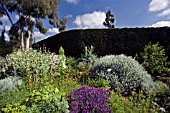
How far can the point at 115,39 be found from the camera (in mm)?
12242

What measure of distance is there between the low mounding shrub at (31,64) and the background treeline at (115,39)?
3.76 metres

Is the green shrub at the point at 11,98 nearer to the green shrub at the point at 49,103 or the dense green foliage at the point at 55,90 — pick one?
the dense green foliage at the point at 55,90

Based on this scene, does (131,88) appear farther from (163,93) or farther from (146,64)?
(146,64)

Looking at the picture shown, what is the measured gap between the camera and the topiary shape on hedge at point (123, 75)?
6312 mm

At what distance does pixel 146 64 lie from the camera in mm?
9836

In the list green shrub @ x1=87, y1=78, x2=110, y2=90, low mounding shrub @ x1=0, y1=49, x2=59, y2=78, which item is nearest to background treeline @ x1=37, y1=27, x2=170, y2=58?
low mounding shrub @ x1=0, y1=49, x2=59, y2=78

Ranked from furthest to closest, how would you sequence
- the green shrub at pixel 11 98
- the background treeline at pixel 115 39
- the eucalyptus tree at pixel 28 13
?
the eucalyptus tree at pixel 28 13 → the background treeline at pixel 115 39 → the green shrub at pixel 11 98

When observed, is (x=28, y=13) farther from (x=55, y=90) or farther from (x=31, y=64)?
(x=55, y=90)

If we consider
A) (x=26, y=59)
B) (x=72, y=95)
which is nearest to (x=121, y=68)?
(x=72, y=95)

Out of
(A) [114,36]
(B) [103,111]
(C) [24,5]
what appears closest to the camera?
(B) [103,111]

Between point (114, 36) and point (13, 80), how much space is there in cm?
712

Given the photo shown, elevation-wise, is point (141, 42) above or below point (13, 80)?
above

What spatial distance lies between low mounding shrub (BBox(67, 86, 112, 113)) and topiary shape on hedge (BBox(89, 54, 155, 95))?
1399 mm

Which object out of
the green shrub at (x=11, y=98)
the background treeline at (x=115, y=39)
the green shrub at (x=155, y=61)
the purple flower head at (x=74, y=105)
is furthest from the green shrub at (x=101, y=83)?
the background treeline at (x=115, y=39)
